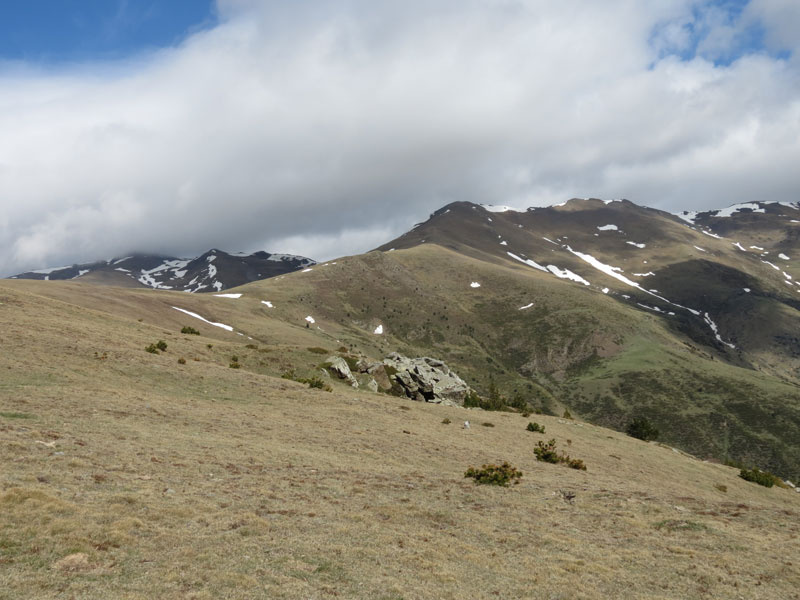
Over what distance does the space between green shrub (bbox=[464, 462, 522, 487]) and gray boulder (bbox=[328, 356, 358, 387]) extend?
24031 millimetres

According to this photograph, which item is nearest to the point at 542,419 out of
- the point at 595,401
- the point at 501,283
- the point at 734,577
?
the point at 734,577

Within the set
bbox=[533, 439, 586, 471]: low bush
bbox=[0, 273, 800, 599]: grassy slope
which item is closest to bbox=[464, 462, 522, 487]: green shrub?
bbox=[0, 273, 800, 599]: grassy slope

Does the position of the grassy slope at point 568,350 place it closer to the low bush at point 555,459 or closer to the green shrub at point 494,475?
the low bush at point 555,459

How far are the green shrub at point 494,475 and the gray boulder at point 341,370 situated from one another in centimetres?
2403

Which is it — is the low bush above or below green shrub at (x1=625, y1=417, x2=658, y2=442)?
above

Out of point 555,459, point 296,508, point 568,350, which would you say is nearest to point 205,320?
point 555,459

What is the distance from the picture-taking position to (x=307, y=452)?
22156 mm

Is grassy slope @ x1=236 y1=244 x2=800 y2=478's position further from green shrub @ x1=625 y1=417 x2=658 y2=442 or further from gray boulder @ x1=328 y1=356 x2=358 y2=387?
gray boulder @ x1=328 y1=356 x2=358 y2=387

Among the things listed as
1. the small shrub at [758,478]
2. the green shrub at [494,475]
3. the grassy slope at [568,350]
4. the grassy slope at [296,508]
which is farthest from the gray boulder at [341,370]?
the grassy slope at [568,350]

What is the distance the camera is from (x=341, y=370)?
1784 inches

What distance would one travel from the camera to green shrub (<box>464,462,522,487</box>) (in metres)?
21.6

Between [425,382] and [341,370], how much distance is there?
13.6 m

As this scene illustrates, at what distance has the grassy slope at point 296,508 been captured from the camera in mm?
10664

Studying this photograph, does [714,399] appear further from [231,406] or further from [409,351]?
[231,406]
